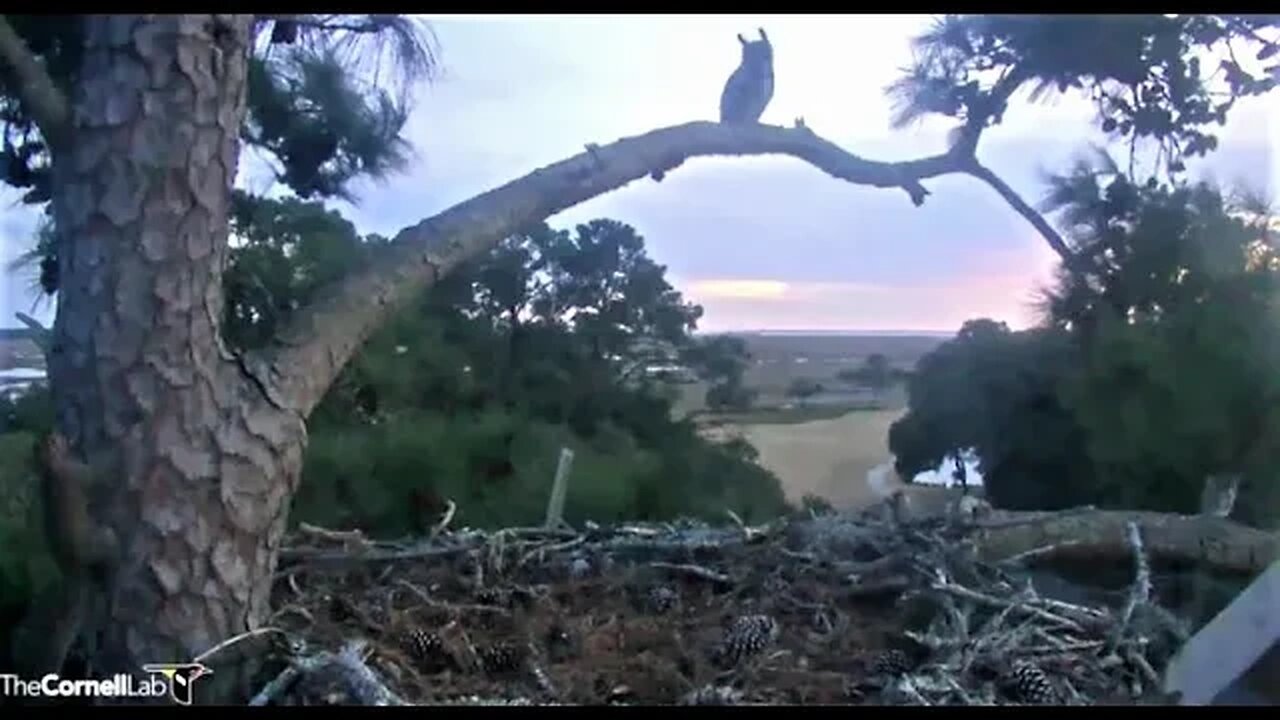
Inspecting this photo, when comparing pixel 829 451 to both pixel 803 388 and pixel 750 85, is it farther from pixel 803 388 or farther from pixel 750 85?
pixel 750 85

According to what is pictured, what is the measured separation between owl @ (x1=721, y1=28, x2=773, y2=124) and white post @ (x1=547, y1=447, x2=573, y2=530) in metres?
0.52

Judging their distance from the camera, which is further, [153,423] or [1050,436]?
[1050,436]

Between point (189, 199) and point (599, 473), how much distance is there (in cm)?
63

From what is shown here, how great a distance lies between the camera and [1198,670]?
1.18 meters

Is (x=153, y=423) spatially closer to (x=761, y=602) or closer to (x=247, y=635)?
(x=247, y=635)

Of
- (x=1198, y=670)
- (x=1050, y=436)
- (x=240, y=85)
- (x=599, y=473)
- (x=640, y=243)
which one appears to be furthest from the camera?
(x=599, y=473)

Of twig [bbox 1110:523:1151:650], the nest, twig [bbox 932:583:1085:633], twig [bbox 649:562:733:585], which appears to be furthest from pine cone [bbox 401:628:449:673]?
twig [bbox 1110:523:1151:650]

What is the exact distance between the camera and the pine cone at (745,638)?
4.49ft

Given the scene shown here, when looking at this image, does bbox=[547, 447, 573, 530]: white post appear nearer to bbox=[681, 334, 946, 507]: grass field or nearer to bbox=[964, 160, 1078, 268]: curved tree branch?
bbox=[681, 334, 946, 507]: grass field

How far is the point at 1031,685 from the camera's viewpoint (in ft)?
4.18

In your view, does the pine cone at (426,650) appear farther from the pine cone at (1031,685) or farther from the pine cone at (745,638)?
the pine cone at (1031,685)

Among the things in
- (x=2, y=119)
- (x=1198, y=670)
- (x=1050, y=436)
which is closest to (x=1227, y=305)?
(x=1050, y=436)

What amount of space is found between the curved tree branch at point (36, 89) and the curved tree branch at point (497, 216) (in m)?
0.29

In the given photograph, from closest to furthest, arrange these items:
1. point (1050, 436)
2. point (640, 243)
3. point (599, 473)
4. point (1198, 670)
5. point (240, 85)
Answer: point (1198, 670), point (240, 85), point (640, 243), point (1050, 436), point (599, 473)
